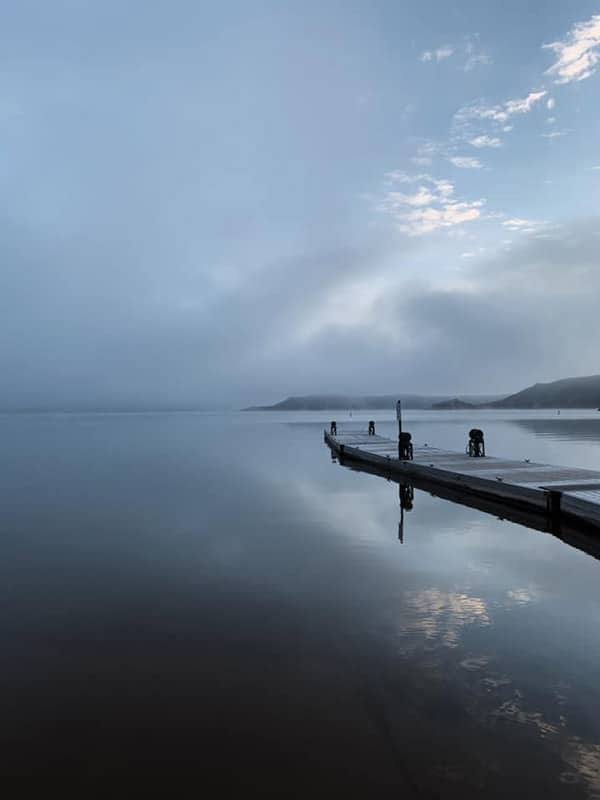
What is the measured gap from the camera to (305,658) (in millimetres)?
8266

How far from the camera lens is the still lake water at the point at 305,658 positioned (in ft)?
18.7

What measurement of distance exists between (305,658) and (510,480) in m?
16.9

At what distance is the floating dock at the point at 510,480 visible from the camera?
17.7 metres

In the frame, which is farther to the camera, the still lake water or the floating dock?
the floating dock

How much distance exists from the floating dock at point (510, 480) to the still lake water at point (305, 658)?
153 centimetres

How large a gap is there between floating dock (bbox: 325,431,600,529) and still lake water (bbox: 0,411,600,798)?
153 cm

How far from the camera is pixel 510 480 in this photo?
22.6 metres

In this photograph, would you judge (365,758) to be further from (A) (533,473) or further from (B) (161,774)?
(A) (533,473)

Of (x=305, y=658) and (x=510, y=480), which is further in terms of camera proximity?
(x=510, y=480)

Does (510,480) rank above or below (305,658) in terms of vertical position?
above

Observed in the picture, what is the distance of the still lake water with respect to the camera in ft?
18.7

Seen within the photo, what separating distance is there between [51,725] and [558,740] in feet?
19.8

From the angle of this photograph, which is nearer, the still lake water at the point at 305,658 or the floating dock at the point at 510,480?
the still lake water at the point at 305,658

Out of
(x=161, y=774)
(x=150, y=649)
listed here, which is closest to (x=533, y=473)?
(x=150, y=649)
